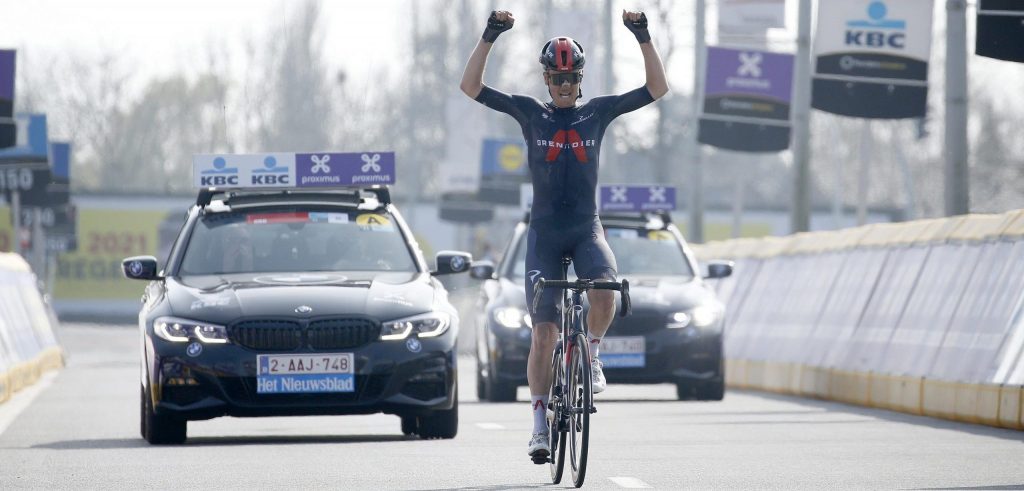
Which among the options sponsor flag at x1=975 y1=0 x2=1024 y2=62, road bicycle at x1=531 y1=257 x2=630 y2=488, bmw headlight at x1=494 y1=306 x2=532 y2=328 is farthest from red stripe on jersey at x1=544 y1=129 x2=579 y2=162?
bmw headlight at x1=494 y1=306 x2=532 y2=328

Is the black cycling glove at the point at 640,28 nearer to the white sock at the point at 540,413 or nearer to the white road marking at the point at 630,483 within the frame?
the white sock at the point at 540,413

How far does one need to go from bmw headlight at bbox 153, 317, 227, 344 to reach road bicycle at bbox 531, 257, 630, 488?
3.27 metres

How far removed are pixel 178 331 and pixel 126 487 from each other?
275 cm

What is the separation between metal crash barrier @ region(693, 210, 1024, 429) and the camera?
16.2m

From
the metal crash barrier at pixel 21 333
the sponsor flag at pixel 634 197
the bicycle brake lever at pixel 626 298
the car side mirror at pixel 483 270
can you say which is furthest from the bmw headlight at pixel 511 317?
the bicycle brake lever at pixel 626 298

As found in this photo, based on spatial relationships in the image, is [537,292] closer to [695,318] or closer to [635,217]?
[695,318]

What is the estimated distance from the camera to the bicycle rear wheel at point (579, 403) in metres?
10.5

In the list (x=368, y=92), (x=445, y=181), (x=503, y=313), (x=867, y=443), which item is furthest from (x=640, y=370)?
(x=368, y=92)

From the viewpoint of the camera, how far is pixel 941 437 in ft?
47.8

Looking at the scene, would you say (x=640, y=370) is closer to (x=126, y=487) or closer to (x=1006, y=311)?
(x=1006, y=311)

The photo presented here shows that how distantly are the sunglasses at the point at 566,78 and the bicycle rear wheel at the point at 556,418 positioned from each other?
4.08 feet

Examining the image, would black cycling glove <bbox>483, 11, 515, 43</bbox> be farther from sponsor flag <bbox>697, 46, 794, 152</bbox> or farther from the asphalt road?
sponsor flag <bbox>697, 46, 794, 152</bbox>

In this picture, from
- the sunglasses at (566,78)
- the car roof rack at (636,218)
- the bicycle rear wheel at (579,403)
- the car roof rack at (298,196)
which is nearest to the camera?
the bicycle rear wheel at (579,403)

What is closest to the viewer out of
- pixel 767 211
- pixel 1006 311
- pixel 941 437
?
pixel 941 437
